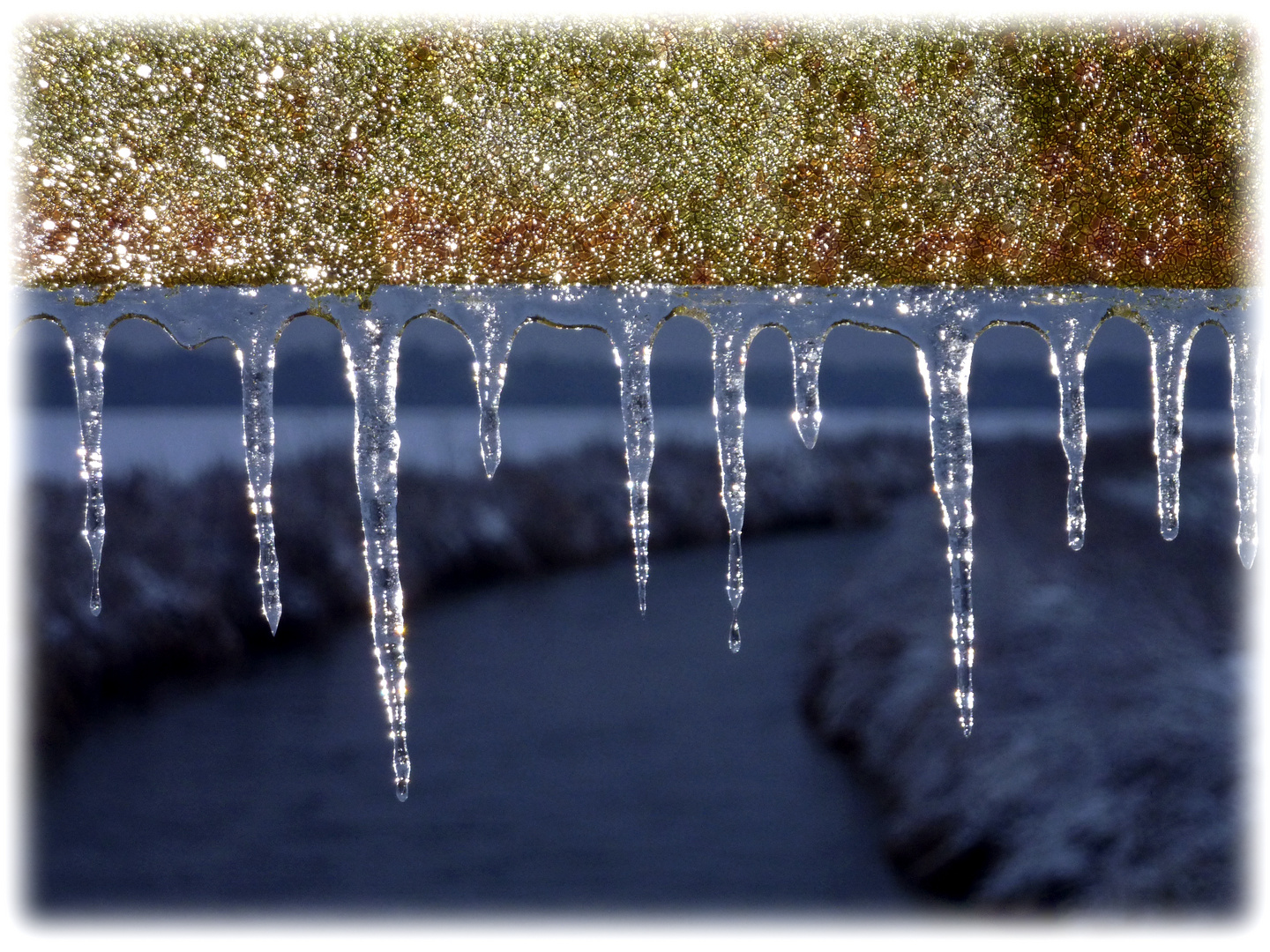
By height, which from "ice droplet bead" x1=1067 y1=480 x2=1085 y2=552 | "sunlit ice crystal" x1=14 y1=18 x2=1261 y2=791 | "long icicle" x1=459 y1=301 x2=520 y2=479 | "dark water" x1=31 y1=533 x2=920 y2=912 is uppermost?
→ "sunlit ice crystal" x1=14 y1=18 x2=1261 y2=791

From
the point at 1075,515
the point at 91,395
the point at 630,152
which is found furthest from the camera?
the point at 1075,515

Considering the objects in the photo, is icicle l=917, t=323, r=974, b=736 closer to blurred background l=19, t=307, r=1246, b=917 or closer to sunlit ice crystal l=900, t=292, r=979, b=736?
sunlit ice crystal l=900, t=292, r=979, b=736

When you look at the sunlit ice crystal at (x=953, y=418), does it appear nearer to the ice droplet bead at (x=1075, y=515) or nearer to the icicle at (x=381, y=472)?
the ice droplet bead at (x=1075, y=515)

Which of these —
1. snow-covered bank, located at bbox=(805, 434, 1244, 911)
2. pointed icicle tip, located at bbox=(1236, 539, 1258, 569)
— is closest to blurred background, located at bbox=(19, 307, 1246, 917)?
snow-covered bank, located at bbox=(805, 434, 1244, 911)

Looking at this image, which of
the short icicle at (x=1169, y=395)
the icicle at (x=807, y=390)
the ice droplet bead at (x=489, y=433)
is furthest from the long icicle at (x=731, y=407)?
the short icicle at (x=1169, y=395)

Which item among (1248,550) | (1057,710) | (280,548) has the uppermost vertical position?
(1248,550)

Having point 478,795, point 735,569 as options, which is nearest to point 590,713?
point 478,795

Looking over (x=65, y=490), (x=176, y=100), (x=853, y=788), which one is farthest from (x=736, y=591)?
(x=65, y=490)

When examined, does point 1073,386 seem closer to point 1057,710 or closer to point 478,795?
point 1057,710
